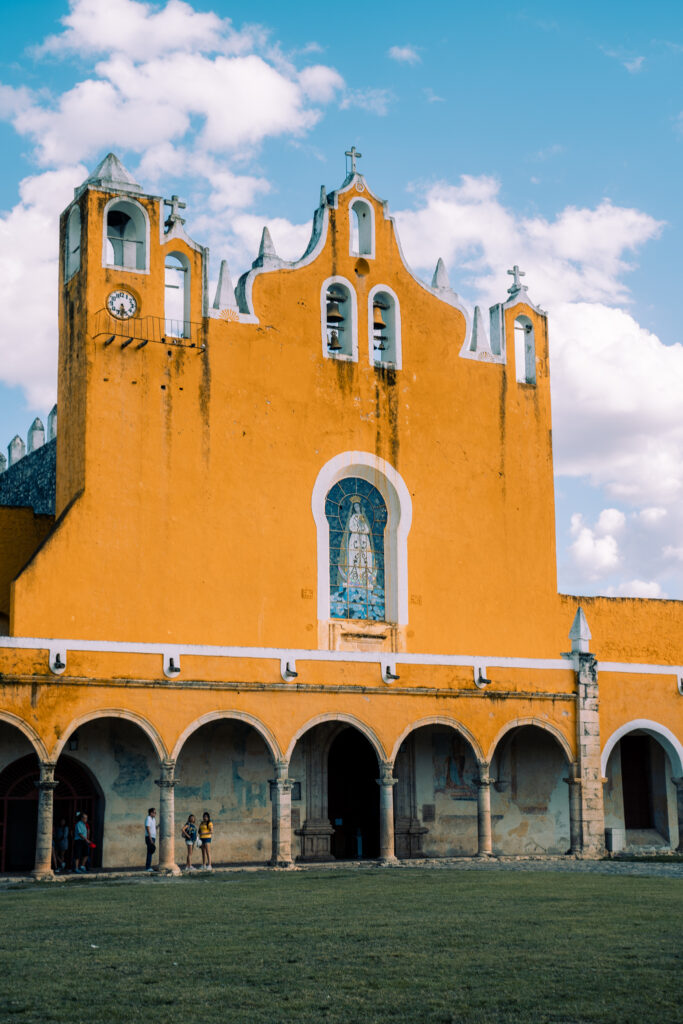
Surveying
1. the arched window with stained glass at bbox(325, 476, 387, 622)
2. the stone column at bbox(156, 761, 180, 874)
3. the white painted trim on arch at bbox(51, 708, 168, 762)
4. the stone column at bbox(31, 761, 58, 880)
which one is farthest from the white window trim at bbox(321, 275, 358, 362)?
the stone column at bbox(31, 761, 58, 880)

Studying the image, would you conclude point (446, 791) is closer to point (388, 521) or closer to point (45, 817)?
point (388, 521)

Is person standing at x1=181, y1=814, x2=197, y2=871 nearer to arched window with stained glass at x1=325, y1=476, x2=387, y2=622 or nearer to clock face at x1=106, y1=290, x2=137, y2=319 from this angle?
arched window with stained glass at x1=325, y1=476, x2=387, y2=622

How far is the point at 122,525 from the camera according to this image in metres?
22.6

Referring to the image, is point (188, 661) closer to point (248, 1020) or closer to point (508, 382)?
point (508, 382)

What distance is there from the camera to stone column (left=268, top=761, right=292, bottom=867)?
73.1ft

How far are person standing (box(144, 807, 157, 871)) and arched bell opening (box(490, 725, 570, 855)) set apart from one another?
7.29 m

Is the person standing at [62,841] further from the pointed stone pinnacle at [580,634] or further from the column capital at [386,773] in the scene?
the pointed stone pinnacle at [580,634]

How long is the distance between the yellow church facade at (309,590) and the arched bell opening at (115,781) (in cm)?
4

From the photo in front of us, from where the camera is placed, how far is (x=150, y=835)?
2198cm

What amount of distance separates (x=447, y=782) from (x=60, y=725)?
8598 millimetres

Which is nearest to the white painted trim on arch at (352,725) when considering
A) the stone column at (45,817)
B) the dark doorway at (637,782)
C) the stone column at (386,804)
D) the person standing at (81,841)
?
the stone column at (386,804)

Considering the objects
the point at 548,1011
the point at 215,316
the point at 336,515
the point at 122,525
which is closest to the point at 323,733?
the point at 336,515

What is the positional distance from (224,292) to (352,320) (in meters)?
2.73

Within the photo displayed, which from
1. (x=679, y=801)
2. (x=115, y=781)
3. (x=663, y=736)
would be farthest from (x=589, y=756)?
(x=115, y=781)
